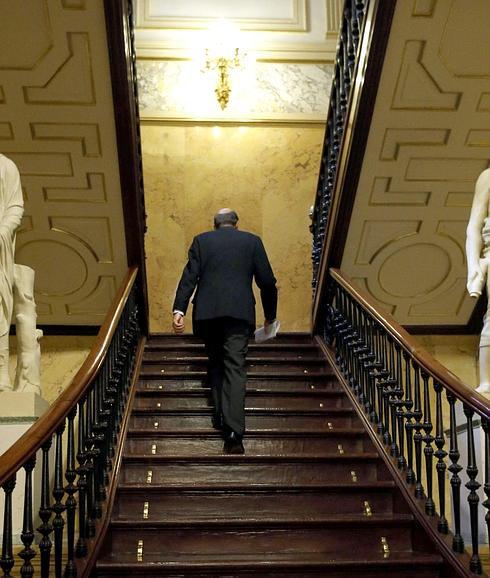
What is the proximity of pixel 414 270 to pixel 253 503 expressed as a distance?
3.27 meters

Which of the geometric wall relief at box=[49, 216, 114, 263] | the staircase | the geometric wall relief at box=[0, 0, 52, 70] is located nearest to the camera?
the staircase

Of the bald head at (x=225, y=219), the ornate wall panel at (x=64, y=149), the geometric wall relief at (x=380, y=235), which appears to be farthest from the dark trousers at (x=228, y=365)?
the geometric wall relief at (x=380, y=235)

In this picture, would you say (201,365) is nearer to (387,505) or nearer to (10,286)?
(10,286)

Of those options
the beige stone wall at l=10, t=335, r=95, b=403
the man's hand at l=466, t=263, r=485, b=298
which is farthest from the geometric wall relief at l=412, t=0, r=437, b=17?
the beige stone wall at l=10, t=335, r=95, b=403

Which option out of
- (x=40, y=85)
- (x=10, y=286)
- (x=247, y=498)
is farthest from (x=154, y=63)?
(x=247, y=498)

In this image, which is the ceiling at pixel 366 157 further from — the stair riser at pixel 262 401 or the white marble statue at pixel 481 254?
the stair riser at pixel 262 401

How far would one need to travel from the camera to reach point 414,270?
659 centimetres

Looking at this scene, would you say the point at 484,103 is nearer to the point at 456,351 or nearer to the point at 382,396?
the point at 382,396

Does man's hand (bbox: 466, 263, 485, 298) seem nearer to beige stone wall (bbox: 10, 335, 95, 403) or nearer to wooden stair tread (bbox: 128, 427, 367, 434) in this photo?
wooden stair tread (bbox: 128, 427, 367, 434)

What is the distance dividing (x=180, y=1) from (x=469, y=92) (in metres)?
4.62

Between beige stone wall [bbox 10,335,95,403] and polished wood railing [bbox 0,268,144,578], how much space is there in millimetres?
1814

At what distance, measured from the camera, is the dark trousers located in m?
4.34

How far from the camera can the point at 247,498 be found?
3.91 m

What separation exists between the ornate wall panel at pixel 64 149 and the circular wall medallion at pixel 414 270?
7.25ft
